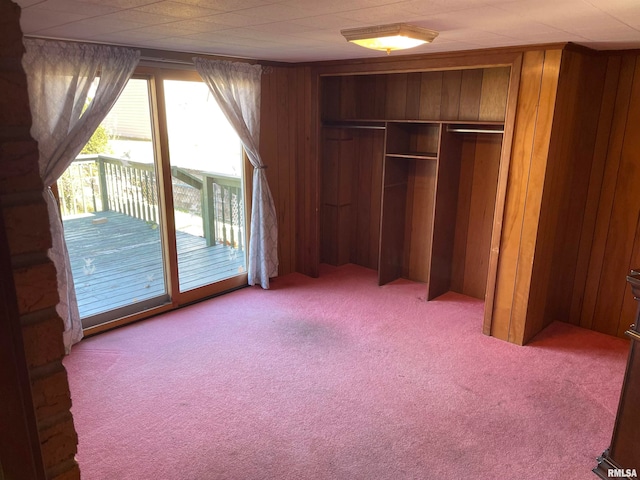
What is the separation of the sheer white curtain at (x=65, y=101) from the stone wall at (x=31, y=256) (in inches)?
98.6

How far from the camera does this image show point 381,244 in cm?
461

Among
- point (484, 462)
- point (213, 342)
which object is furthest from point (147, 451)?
point (484, 462)

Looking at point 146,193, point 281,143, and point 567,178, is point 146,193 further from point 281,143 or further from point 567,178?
point 567,178

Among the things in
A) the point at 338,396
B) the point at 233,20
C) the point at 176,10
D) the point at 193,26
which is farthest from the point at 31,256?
the point at 338,396

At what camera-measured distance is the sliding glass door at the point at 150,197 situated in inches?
141

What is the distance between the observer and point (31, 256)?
2.68 ft

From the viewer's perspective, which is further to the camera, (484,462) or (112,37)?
(112,37)

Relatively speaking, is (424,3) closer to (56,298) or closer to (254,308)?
(56,298)

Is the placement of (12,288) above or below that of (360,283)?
above

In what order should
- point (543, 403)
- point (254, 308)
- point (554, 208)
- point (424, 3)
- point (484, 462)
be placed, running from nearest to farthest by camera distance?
point (424, 3) → point (484, 462) → point (543, 403) → point (554, 208) → point (254, 308)

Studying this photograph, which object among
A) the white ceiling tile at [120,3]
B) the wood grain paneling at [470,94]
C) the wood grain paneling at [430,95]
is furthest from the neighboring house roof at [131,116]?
the wood grain paneling at [470,94]

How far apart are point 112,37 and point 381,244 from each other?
112 inches

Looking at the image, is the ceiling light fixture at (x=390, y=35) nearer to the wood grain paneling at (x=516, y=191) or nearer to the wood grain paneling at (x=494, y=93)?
the wood grain paneling at (x=516, y=191)

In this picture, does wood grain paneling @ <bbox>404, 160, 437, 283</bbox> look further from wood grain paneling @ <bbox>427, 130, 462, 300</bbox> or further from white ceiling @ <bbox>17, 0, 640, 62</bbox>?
white ceiling @ <bbox>17, 0, 640, 62</bbox>
